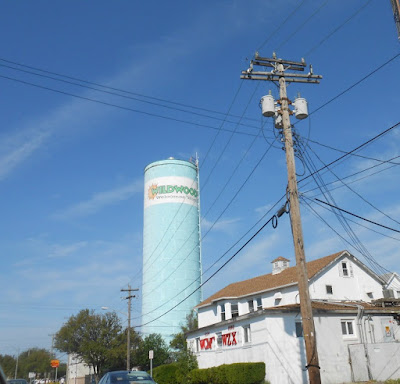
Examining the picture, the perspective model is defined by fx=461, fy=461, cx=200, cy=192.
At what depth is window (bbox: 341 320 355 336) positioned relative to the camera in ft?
90.3

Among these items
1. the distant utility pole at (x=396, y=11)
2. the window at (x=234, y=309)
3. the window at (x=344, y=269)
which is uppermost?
the distant utility pole at (x=396, y=11)

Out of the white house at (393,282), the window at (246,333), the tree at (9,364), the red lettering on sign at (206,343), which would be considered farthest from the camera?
the tree at (9,364)

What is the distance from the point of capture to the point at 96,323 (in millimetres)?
60125

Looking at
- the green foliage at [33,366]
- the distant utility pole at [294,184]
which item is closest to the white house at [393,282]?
the distant utility pole at [294,184]

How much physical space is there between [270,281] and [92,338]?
31.0 meters

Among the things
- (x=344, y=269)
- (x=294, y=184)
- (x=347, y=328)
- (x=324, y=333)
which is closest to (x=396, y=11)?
(x=294, y=184)

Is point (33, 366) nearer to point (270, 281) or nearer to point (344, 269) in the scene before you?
point (270, 281)

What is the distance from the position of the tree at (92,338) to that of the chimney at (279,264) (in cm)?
2473

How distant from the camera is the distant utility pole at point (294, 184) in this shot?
1456cm

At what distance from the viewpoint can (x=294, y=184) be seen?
16.4 m

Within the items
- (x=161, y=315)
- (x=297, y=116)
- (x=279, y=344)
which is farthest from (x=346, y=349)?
(x=161, y=315)

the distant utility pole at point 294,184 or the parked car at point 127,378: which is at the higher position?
Answer: the distant utility pole at point 294,184

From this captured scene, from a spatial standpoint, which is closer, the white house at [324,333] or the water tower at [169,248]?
the white house at [324,333]

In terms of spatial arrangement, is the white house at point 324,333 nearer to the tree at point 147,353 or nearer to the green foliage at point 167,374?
the green foliage at point 167,374
